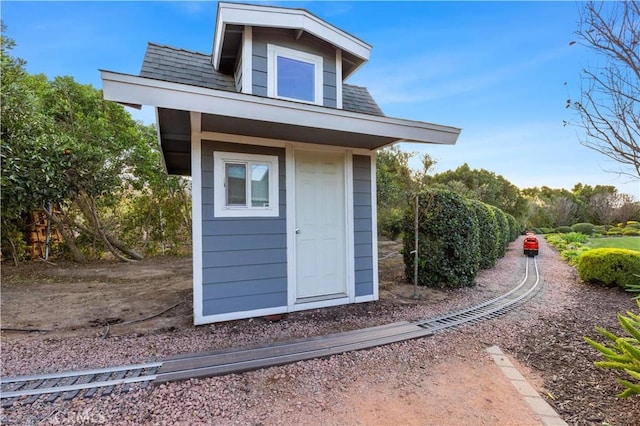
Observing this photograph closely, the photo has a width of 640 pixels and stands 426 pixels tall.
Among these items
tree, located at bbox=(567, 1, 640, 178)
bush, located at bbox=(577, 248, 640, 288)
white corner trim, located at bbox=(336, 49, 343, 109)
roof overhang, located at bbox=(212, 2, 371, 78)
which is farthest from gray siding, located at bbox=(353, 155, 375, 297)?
bush, located at bbox=(577, 248, 640, 288)

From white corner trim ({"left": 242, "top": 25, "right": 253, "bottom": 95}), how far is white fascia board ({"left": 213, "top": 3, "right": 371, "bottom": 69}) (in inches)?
4.5

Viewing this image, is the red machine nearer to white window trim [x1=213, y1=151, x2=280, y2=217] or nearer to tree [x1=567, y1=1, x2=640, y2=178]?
tree [x1=567, y1=1, x2=640, y2=178]

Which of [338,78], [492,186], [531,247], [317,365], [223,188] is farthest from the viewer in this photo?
[492,186]

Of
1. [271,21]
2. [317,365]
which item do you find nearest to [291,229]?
[317,365]

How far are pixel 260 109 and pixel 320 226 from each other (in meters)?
1.84

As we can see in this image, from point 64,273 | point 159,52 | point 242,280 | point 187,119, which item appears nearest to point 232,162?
point 187,119

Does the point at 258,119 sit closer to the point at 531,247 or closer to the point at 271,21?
the point at 271,21

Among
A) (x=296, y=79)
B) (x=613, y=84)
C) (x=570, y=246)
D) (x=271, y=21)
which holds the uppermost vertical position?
(x=271, y=21)

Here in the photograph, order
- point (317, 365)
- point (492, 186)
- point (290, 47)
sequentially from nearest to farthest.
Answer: point (317, 365), point (290, 47), point (492, 186)

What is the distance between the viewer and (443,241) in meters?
5.13

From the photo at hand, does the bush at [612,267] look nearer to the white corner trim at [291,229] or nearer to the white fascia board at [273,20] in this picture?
the white corner trim at [291,229]

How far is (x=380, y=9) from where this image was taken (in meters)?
5.10

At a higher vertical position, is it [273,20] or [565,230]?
[273,20]

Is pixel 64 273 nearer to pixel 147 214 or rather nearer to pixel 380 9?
pixel 147 214
